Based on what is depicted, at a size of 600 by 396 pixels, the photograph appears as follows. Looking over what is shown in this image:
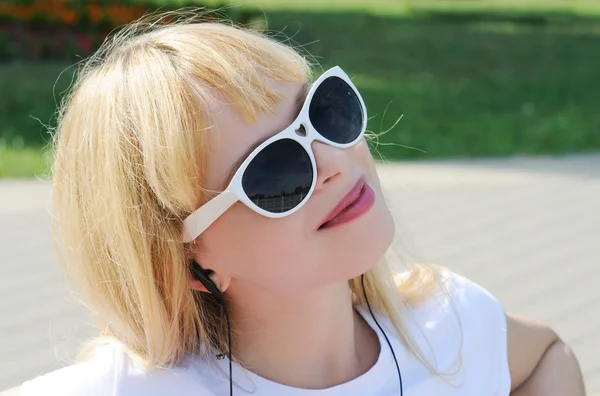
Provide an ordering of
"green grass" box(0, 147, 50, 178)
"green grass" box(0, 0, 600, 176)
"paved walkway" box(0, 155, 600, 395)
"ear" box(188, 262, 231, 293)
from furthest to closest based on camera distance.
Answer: "green grass" box(0, 0, 600, 176) < "green grass" box(0, 147, 50, 178) < "paved walkway" box(0, 155, 600, 395) < "ear" box(188, 262, 231, 293)

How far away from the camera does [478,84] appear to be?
10195mm

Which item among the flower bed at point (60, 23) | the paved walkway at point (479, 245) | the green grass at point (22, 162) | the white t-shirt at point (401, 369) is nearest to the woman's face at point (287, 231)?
the white t-shirt at point (401, 369)

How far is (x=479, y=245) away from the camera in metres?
4.89

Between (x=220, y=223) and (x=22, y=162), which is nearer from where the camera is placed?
(x=220, y=223)

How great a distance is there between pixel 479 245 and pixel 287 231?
334 cm

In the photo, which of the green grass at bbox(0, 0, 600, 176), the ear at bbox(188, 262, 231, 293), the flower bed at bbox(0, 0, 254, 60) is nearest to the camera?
the ear at bbox(188, 262, 231, 293)

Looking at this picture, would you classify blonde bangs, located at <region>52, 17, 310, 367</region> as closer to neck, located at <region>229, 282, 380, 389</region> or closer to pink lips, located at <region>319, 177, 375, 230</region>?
neck, located at <region>229, 282, 380, 389</region>

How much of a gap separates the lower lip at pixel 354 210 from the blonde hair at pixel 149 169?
233 millimetres

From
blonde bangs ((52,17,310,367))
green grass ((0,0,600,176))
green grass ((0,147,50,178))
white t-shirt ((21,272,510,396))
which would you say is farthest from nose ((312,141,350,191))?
green grass ((0,147,50,178))

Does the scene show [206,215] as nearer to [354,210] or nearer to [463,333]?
[354,210]

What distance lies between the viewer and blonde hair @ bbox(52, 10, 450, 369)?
67.1 inches

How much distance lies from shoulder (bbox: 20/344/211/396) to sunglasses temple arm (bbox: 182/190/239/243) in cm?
26

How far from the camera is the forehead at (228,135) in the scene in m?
1.70

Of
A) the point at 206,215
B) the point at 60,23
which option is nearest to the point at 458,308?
the point at 206,215
